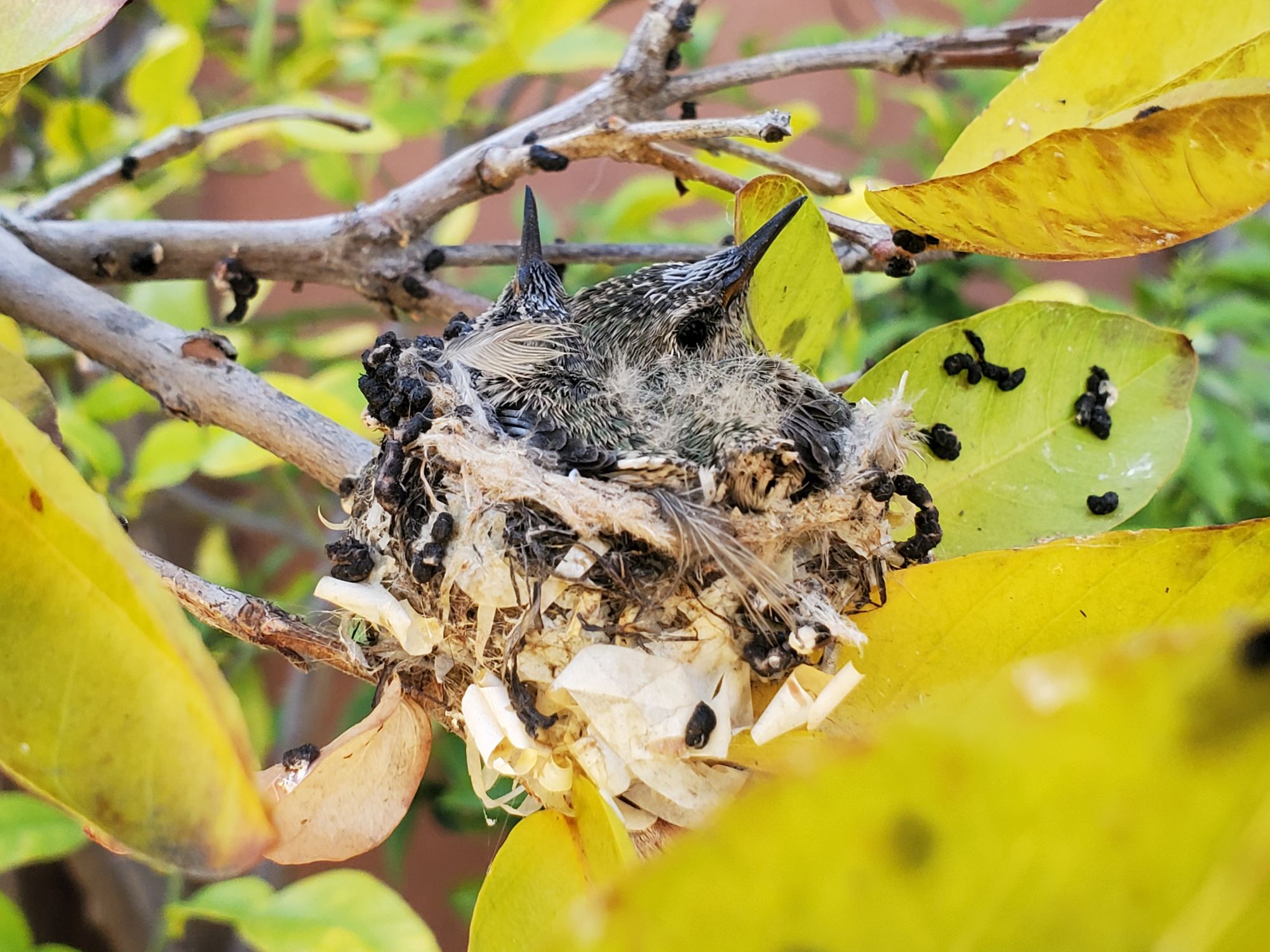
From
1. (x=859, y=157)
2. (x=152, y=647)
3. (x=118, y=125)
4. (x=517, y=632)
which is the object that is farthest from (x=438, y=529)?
(x=859, y=157)

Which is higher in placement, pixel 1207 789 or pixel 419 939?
pixel 1207 789

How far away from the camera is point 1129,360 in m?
0.67

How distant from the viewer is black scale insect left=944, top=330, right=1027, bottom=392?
0.67m

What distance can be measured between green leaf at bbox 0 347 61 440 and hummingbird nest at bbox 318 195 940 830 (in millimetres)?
184

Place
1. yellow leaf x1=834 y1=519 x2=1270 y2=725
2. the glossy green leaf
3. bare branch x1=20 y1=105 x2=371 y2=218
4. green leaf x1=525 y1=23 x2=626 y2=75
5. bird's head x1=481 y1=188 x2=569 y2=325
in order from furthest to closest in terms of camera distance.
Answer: green leaf x1=525 y1=23 x2=626 y2=75
bare branch x1=20 y1=105 x2=371 y2=218
bird's head x1=481 y1=188 x2=569 y2=325
yellow leaf x1=834 y1=519 x2=1270 y2=725
the glossy green leaf

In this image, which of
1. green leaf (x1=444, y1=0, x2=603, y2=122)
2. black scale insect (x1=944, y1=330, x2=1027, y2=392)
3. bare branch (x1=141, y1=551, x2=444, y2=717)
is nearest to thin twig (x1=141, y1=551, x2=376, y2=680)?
bare branch (x1=141, y1=551, x2=444, y2=717)

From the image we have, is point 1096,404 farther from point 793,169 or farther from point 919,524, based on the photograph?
point 793,169

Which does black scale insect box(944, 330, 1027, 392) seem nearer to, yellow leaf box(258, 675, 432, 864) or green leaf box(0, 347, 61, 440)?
yellow leaf box(258, 675, 432, 864)

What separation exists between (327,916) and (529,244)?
694 mm

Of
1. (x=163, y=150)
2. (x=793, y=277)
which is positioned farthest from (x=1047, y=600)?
(x=163, y=150)

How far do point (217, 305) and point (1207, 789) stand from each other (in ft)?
9.37

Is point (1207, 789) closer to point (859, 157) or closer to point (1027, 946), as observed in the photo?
point (1027, 946)

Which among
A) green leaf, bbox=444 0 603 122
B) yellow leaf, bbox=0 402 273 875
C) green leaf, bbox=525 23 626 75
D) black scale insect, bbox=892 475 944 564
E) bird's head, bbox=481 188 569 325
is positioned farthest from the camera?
green leaf, bbox=525 23 626 75

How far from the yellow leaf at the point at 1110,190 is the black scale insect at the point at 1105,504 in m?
0.17
